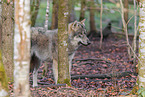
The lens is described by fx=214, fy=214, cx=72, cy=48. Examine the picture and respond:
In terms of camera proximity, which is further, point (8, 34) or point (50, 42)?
point (50, 42)

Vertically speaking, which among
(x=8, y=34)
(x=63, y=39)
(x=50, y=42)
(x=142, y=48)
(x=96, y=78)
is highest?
(x=8, y=34)

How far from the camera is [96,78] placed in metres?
8.64

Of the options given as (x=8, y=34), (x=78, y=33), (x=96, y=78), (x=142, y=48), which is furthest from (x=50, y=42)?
(x=142, y=48)

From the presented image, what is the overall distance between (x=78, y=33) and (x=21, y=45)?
14.7ft

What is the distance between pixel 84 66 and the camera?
1088cm

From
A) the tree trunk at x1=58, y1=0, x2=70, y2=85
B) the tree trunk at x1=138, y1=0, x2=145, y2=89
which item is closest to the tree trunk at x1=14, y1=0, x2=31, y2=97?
the tree trunk at x1=58, y1=0, x2=70, y2=85

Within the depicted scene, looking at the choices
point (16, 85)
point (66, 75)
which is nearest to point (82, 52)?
point (66, 75)

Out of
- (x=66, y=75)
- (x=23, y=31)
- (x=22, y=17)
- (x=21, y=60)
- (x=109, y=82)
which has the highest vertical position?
(x=22, y=17)

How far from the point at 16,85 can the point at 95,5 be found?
13983 mm

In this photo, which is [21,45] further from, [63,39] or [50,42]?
[50,42]

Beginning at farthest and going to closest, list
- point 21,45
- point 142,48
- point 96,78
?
point 96,78 → point 142,48 → point 21,45

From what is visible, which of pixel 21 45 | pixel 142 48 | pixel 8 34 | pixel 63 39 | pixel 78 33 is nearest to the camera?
pixel 21 45

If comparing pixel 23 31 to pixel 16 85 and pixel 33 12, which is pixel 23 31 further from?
pixel 33 12

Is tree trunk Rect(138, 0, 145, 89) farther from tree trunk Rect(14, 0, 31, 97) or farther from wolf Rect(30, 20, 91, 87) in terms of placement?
tree trunk Rect(14, 0, 31, 97)
